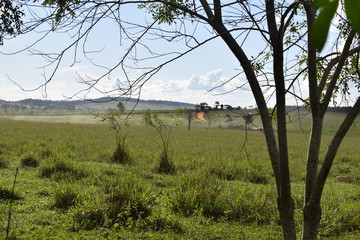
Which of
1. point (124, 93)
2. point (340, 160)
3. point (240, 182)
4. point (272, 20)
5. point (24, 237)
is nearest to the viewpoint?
point (124, 93)

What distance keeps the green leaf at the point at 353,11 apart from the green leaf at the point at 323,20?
0.7 inches

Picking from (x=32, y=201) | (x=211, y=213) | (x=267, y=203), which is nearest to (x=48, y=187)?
(x=32, y=201)

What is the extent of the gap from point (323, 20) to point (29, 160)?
475 inches

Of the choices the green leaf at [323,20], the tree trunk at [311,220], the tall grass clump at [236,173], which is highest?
the green leaf at [323,20]

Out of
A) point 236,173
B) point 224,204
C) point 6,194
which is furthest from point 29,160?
point 224,204

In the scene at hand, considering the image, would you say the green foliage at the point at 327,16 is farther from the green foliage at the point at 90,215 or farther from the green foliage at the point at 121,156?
the green foliage at the point at 121,156

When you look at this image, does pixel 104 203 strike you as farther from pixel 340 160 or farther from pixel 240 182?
pixel 340 160

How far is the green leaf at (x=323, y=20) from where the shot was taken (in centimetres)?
50

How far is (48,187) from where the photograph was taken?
7977 millimetres

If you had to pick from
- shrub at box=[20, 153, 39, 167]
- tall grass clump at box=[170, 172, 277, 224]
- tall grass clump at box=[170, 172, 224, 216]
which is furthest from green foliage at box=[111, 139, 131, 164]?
tall grass clump at box=[170, 172, 277, 224]

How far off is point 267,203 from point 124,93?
4.79 metres

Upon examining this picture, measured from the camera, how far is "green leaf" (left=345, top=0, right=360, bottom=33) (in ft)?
1.59

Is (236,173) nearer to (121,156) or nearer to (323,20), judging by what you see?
(121,156)

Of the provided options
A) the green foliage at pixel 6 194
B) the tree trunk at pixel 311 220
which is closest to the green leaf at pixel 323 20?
the tree trunk at pixel 311 220
